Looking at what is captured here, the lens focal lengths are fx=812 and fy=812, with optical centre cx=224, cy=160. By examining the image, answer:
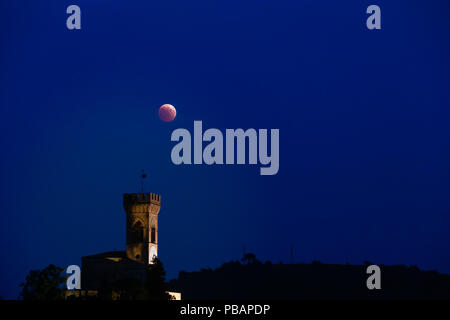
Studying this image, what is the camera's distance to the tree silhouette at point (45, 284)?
210 feet

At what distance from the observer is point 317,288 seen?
5974 inches

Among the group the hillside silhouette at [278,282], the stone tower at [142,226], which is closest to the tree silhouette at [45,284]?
the stone tower at [142,226]

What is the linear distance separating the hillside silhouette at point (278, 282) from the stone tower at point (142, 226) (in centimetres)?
4524

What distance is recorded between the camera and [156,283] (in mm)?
77625

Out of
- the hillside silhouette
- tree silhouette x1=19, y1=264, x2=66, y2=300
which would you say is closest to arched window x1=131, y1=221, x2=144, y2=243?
tree silhouette x1=19, y1=264, x2=66, y2=300

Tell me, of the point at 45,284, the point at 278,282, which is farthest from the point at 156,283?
the point at 278,282

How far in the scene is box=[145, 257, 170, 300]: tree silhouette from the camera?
7381 cm

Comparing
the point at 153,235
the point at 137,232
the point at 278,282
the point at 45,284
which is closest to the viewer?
the point at 45,284

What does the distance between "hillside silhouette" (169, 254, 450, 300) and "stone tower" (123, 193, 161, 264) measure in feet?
148

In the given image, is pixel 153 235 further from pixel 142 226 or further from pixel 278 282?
pixel 278 282

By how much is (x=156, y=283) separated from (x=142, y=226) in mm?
18824

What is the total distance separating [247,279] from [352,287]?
19.7m
